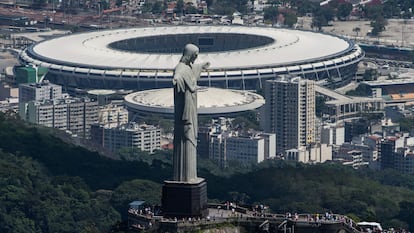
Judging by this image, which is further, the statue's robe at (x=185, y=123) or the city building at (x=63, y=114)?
the city building at (x=63, y=114)

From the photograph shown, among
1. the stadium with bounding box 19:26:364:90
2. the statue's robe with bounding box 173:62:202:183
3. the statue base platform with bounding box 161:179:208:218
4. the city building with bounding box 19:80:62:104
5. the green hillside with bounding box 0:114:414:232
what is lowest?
the city building with bounding box 19:80:62:104

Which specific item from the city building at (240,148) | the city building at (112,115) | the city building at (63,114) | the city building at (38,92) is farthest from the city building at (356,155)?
the city building at (38,92)

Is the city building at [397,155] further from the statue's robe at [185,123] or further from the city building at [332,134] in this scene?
the statue's robe at [185,123]

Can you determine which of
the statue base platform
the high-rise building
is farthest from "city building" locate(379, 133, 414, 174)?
the statue base platform

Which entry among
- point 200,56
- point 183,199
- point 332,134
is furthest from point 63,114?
point 183,199

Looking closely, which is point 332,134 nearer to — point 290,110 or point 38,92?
point 290,110

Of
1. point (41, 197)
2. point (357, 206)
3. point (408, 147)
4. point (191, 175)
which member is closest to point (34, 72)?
point (408, 147)

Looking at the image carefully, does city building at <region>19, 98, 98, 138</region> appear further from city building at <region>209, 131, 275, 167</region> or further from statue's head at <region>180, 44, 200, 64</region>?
statue's head at <region>180, 44, 200, 64</region>

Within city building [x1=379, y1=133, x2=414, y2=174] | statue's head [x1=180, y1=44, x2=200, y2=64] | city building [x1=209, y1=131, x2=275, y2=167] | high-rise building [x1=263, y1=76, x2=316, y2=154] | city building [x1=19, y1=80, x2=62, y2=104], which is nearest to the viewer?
statue's head [x1=180, y1=44, x2=200, y2=64]
